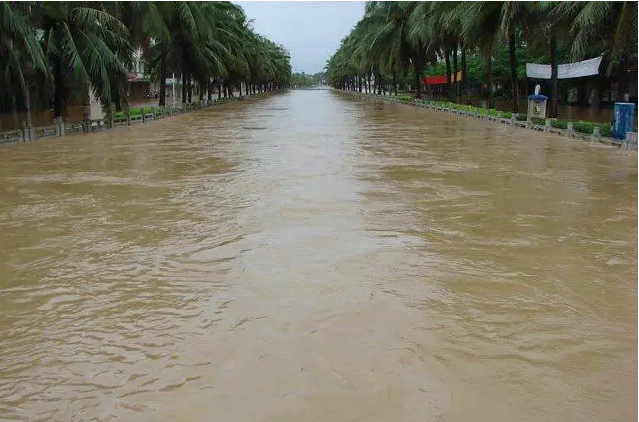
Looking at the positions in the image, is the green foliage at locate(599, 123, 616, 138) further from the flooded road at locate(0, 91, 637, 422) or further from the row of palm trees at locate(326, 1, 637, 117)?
the flooded road at locate(0, 91, 637, 422)

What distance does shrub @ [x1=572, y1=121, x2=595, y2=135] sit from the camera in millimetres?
22953

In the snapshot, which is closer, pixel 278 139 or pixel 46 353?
pixel 46 353

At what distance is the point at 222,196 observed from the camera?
12398 mm

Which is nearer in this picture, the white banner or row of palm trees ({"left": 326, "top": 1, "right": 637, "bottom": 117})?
row of palm trees ({"left": 326, "top": 1, "right": 637, "bottom": 117})

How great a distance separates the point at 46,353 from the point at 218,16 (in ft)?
171

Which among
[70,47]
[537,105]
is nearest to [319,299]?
[70,47]

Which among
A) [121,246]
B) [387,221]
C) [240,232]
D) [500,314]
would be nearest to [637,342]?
[500,314]

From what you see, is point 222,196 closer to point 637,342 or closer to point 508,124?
point 637,342

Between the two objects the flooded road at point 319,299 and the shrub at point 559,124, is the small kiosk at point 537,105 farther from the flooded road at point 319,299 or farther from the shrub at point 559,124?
the flooded road at point 319,299

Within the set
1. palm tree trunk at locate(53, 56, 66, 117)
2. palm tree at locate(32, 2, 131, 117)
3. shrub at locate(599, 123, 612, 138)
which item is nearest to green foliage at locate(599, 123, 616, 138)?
shrub at locate(599, 123, 612, 138)

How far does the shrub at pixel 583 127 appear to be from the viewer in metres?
23.0

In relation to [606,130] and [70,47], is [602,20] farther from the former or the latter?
[70,47]

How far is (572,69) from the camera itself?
1435 inches

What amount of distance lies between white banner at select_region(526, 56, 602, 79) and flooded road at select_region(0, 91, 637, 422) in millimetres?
22942
